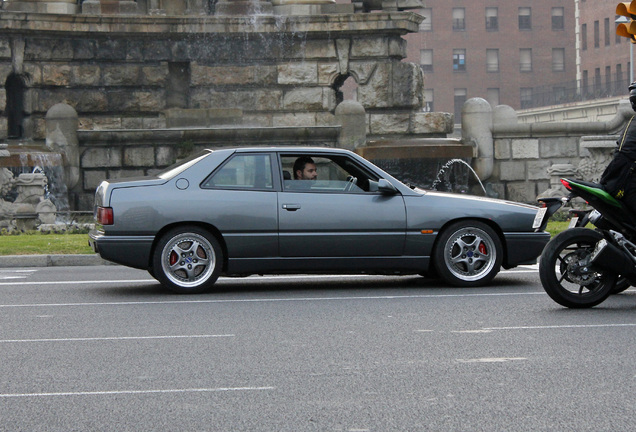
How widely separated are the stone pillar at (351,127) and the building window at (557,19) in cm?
7608

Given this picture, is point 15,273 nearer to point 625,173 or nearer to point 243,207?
point 243,207

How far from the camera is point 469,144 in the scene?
22016 mm

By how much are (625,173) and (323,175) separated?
3.24 m

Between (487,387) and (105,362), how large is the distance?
2.48 m

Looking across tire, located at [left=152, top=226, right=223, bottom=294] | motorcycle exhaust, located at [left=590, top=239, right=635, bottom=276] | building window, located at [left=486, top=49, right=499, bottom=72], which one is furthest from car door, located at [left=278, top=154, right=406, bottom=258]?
building window, located at [left=486, top=49, right=499, bottom=72]

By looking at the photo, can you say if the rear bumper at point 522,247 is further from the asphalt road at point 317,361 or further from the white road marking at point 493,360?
the white road marking at point 493,360

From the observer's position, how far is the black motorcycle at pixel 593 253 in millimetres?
9461

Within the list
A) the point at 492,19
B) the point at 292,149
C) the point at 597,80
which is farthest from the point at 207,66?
the point at 492,19

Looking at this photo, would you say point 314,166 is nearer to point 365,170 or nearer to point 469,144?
point 365,170

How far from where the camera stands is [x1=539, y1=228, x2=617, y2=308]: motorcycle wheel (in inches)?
375

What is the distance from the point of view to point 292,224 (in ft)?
37.1

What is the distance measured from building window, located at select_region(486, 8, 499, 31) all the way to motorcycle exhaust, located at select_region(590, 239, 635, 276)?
285 feet

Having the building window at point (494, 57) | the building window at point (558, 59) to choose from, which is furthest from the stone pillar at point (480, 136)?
the building window at point (558, 59)

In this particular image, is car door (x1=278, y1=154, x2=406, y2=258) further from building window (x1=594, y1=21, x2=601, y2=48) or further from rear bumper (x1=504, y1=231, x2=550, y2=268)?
building window (x1=594, y1=21, x2=601, y2=48)
